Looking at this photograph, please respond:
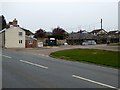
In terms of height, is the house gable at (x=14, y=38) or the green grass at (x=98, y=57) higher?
the house gable at (x=14, y=38)

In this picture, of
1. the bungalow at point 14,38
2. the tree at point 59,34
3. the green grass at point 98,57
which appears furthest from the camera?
the tree at point 59,34

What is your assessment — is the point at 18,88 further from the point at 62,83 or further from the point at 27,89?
the point at 62,83

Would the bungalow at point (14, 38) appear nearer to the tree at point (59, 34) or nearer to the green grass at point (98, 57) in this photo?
the tree at point (59, 34)

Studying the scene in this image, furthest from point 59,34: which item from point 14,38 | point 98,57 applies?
point 98,57

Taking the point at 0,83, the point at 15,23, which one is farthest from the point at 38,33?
the point at 0,83

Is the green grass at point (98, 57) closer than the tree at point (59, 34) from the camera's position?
Yes

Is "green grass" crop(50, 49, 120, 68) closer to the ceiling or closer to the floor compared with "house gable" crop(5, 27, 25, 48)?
closer to the floor

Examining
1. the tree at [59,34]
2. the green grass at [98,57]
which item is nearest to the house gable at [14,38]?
the tree at [59,34]

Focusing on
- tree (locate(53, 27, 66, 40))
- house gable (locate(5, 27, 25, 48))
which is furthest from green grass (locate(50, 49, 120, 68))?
tree (locate(53, 27, 66, 40))

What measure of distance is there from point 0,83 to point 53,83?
235 centimetres

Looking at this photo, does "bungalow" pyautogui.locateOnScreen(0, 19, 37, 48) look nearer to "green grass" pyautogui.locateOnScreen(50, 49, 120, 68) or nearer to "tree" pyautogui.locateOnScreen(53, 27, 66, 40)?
"tree" pyautogui.locateOnScreen(53, 27, 66, 40)

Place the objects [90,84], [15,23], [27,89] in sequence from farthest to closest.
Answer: [15,23] → [90,84] → [27,89]

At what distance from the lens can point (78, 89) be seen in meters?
11.0

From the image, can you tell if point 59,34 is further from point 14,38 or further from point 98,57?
point 98,57
